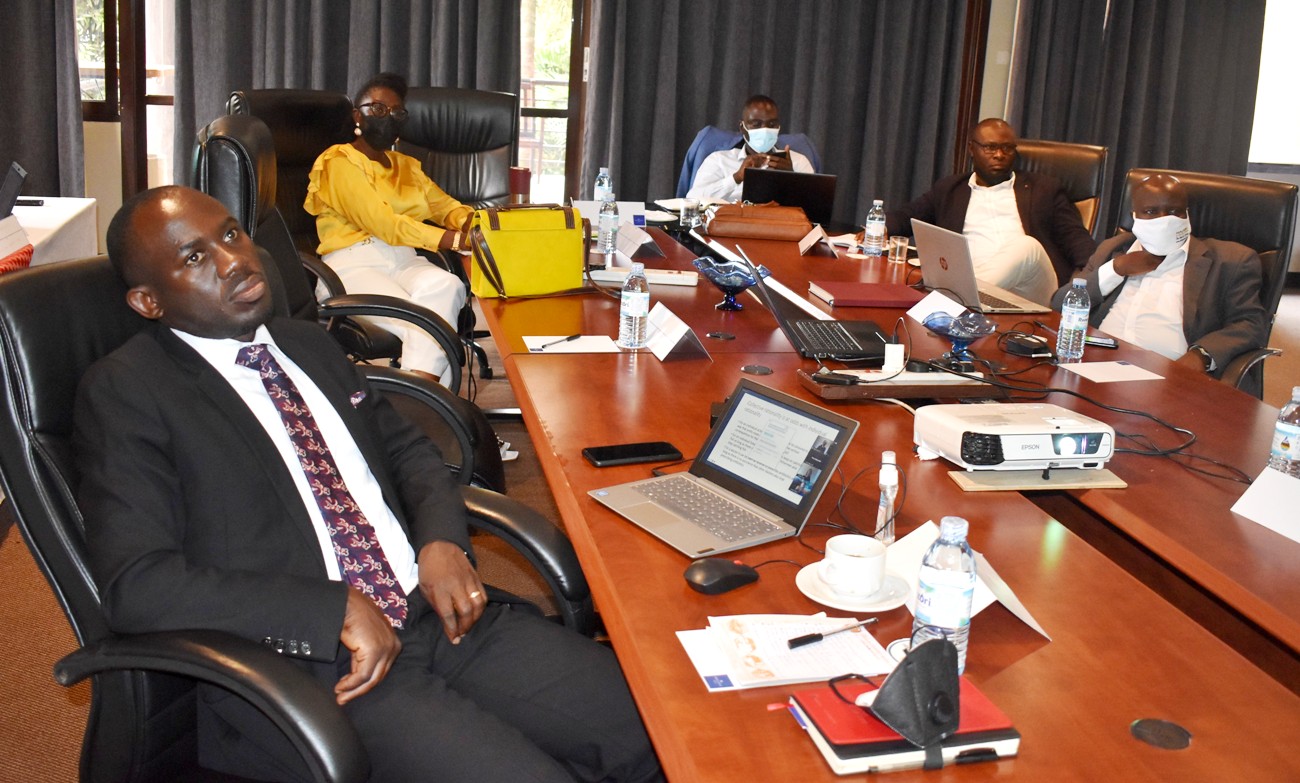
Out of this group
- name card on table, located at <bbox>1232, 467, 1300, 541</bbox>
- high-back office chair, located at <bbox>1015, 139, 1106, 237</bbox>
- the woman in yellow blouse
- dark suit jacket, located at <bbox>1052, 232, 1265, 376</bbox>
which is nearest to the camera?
name card on table, located at <bbox>1232, 467, 1300, 541</bbox>

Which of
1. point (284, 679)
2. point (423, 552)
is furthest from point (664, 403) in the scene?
point (284, 679)

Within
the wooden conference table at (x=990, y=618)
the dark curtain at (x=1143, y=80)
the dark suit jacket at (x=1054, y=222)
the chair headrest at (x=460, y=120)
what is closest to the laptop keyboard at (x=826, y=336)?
the wooden conference table at (x=990, y=618)

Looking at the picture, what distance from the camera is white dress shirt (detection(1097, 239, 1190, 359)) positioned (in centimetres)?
318

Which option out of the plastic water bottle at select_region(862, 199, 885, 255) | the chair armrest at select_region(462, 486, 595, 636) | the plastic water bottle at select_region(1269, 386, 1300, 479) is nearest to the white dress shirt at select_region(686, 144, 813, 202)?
the plastic water bottle at select_region(862, 199, 885, 255)

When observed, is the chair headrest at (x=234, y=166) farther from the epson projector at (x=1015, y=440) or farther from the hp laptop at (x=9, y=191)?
the epson projector at (x=1015, y=440)

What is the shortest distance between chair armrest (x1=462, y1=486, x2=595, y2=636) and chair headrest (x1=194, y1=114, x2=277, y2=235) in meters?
1.08

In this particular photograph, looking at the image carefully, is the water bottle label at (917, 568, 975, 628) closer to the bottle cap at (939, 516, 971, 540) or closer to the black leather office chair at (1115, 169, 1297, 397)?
the bottle cap at (939, 516, 971, 540)

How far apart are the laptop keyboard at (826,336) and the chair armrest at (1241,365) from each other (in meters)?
1.07

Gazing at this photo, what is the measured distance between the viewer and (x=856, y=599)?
4.35 feet

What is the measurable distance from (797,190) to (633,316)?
6.28 feet

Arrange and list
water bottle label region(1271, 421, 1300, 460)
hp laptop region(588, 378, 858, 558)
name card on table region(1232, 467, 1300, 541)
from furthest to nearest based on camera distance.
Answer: water bottle label region(1271, 421, 1300, 460) → name card on table region(1232, 467, 1300, 541) → hp laptop region(588, 378, 858, 558)

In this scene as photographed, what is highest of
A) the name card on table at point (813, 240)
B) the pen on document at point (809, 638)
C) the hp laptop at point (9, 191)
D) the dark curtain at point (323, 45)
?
the dark curtain at point (323, 45)

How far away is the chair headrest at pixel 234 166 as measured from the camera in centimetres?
234

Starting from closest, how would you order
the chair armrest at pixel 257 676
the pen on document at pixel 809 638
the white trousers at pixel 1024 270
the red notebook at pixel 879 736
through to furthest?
the red notebook at pixel 879 736 → the chair armrest at pixel 257 676 → the pen on document at pixel 809 638 → the white trousers at pixel 1024 270
